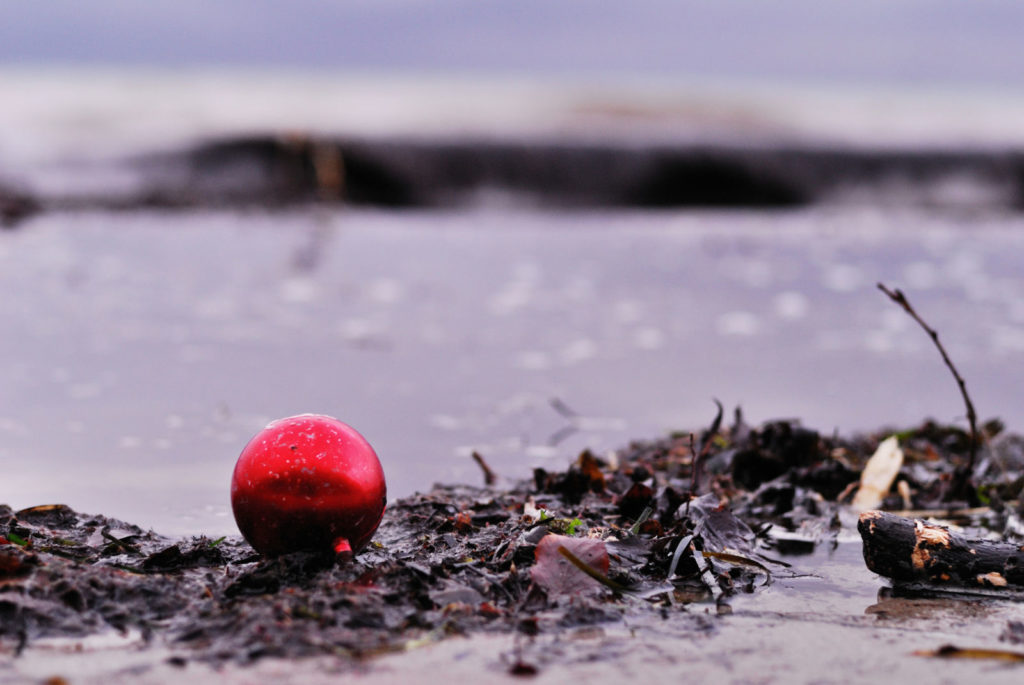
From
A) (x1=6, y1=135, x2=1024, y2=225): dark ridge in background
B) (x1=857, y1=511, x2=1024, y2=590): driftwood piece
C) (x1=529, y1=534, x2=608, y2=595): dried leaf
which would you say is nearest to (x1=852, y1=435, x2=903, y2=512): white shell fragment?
(x1=857, y1=511, x2=1024, y2=590): driftwood piece

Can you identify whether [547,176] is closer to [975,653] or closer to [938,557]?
[938,557]

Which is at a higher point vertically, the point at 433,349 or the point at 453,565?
the point at 433,349

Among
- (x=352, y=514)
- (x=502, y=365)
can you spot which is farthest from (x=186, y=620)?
(x=502, y=365)

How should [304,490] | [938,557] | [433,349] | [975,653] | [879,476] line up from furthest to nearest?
[433,349] → [879,476] → [938,557] → [304,490] → [975,653]

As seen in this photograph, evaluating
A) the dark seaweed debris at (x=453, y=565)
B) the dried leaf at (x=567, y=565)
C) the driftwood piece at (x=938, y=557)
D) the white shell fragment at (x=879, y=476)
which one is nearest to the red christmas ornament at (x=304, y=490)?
the dark seaweed debris at (x=453, y=565)

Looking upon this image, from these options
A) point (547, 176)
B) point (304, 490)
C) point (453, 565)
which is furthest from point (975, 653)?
point (547, 176)

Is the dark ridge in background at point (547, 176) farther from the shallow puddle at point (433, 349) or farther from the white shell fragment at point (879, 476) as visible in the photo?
the white shell fragment at point (879, 476)
